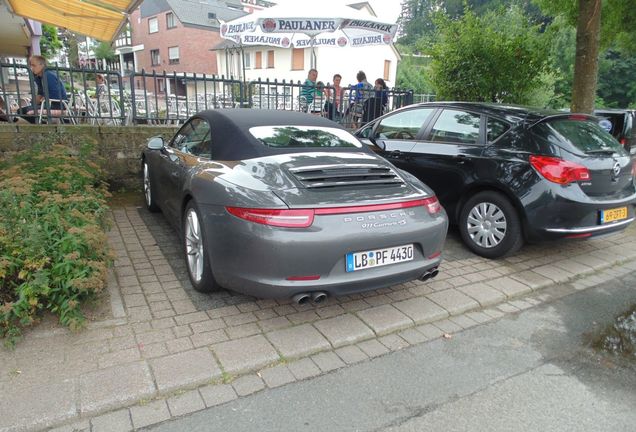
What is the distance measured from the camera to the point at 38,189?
4.43m

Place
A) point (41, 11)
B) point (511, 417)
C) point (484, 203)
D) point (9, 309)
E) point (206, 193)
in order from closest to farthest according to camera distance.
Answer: point (511, 417), point (9, 309), point (206, 193), point (484, 203), point (41, 11)

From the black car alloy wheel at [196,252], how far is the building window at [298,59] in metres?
30.6

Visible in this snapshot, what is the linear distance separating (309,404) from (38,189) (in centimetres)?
353

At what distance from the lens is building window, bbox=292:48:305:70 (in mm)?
32438

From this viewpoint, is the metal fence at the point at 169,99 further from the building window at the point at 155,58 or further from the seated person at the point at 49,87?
the building window at the point at 155,58

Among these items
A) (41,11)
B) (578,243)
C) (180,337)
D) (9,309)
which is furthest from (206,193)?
(41,11)

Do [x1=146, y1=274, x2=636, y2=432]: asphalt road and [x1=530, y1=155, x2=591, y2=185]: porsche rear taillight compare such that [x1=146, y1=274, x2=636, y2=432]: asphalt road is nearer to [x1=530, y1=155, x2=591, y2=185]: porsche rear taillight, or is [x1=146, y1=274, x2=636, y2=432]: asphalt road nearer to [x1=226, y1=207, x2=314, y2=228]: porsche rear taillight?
[x1=226, y1=207, x2=314, y2=228]: porsche rear taillight

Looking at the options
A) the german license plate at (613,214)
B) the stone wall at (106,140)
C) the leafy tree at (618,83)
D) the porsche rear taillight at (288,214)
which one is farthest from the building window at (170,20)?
the porsche rear taillight at (288,214)

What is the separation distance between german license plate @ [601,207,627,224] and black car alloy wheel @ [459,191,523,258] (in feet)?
2.63

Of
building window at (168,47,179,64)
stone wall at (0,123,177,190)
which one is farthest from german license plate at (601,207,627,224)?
building window at (168,47,179,64)

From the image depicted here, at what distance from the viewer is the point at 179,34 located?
43812 millimetres

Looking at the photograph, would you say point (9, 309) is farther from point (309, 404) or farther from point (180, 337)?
point (309, 404)

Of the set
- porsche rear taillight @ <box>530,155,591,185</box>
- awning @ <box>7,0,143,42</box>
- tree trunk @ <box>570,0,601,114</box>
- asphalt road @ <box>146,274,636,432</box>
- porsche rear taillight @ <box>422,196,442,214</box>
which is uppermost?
awning @ <box>7,0,143,42</box>

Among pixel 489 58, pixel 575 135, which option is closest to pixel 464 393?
pixel 575 135
